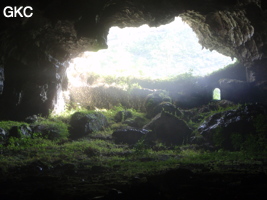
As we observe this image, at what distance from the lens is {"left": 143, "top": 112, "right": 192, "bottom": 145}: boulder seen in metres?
12.5

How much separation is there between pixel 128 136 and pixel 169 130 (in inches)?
97.7

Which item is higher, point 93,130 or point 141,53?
point 141,53

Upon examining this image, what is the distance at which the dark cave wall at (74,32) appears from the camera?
10711mm

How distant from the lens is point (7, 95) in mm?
13633

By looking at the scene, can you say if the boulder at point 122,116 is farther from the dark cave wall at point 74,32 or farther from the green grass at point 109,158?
the green grass at point 109,158

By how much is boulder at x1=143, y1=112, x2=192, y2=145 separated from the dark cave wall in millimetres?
5881

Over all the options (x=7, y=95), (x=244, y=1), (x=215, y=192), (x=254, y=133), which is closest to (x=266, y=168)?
(x=215, y=192)

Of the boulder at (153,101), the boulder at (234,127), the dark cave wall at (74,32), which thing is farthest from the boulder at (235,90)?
the boulder at (234,127)

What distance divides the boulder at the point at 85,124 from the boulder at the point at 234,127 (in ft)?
20.8

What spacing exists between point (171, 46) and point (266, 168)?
40370mm

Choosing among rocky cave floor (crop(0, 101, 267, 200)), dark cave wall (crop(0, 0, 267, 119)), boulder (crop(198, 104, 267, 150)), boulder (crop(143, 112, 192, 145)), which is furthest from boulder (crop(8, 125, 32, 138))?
boulder (crop(198, 104, 267, 150))

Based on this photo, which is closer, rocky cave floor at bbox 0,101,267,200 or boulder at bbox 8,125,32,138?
rocky cave floor at bbox 0,101,267,200

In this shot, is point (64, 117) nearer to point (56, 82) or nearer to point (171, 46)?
point (56, 82)

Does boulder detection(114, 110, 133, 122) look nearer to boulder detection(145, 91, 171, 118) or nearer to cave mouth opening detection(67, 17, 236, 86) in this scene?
boulder detection(145, 91, 171, 118)
